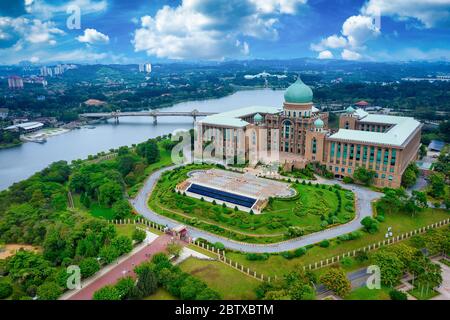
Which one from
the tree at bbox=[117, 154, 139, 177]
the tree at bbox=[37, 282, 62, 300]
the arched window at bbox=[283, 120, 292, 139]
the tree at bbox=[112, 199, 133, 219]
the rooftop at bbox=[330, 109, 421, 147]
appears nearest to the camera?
the tree at bbox=[37, 282, 62, 300]

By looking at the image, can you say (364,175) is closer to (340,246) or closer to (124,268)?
(340,246)

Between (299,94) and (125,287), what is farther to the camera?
(299,94)

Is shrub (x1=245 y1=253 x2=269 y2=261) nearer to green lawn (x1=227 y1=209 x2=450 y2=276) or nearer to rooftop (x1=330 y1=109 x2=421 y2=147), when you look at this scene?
green lawn (x1=227 y1=209 x2=450 y2=276)

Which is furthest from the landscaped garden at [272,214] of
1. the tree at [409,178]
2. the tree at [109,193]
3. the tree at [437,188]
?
the tree at [437,188]

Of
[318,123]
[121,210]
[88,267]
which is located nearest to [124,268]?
[88,267]

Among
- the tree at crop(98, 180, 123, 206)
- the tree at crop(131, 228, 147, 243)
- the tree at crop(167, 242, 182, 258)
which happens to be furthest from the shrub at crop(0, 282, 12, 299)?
the tree at crop(98, 180, 123, 206)

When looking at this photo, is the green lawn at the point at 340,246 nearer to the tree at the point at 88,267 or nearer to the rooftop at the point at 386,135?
the rooftop at the point at 386,135
